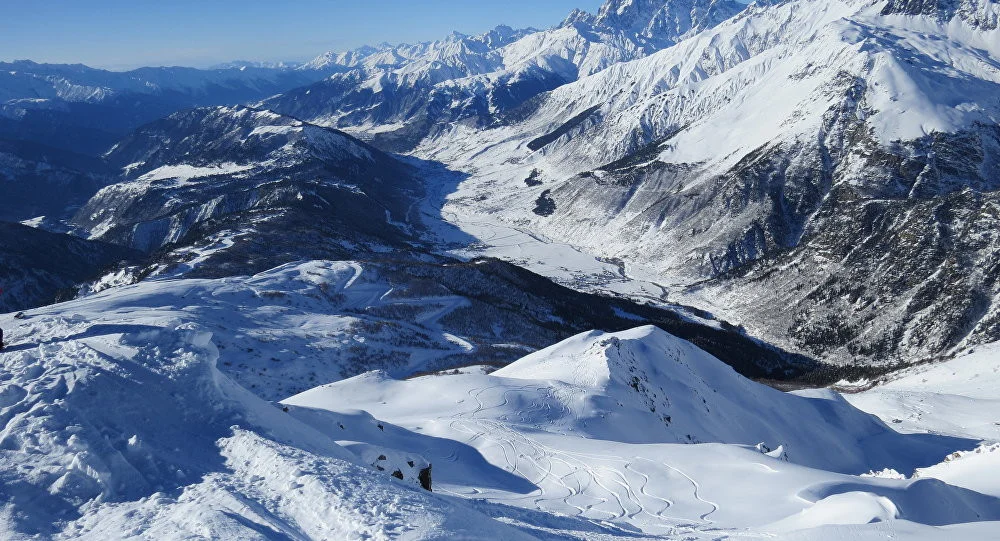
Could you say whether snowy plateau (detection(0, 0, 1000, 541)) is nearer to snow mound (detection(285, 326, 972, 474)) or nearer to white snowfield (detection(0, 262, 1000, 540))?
white snowfield (detection(0, 262, 1000, 540))

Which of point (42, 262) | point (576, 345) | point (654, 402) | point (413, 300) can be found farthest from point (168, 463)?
point (42, 262)

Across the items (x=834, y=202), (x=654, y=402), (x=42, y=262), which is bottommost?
(x=654, y=402)

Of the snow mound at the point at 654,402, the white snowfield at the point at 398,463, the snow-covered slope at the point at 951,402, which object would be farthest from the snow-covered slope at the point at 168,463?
the snow-covered slope at the point at 951,402

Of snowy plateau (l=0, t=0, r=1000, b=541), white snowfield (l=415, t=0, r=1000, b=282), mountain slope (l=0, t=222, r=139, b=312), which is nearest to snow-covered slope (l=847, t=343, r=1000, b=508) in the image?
snowy plateau (l=0, t=0, r=1000, b=541)

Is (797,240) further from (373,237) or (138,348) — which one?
(138,348)

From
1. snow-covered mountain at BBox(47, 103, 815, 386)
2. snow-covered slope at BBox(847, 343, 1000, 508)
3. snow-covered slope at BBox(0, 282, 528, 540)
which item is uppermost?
snow-covered slope at BBox(0, 282, 528, 540)

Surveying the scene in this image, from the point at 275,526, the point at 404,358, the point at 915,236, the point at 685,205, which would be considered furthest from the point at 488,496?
the point at 685,205

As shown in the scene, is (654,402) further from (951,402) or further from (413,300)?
(413,300)
